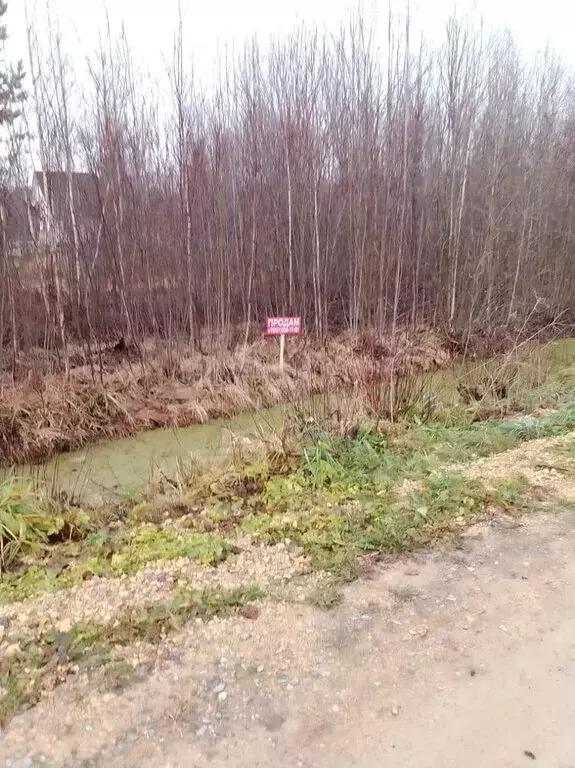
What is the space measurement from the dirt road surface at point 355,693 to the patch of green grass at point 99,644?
9 centimetres

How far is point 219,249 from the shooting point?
10.0m

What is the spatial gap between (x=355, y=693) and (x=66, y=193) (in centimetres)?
820

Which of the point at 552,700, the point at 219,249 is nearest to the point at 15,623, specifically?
the point at 552,700

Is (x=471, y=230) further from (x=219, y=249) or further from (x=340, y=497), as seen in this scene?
(x=340, y=497)

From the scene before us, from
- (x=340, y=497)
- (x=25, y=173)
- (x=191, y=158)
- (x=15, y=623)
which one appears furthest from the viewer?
(x=191, y=158)

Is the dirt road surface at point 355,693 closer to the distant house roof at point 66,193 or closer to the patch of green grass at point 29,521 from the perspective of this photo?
the patch of green grass at point 29,521

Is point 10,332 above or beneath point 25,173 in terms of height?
beneath

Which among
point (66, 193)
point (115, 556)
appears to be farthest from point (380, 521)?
point (66, 193)

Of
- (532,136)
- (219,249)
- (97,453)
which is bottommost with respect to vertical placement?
(97,453)

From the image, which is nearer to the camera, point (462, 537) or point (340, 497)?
point (462, 537)

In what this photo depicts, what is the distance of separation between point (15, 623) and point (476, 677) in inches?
87.3

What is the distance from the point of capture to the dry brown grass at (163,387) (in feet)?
24.4

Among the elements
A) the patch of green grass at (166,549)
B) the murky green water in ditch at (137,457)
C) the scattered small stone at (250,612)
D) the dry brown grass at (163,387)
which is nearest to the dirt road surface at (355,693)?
the scattered small stone at (250,612)

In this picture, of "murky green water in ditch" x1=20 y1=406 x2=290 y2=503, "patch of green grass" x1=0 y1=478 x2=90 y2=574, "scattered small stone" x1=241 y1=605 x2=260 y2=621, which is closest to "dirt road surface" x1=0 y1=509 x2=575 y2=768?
"scattered small stone" x1=241 y1=605 x2=260 y2=621
